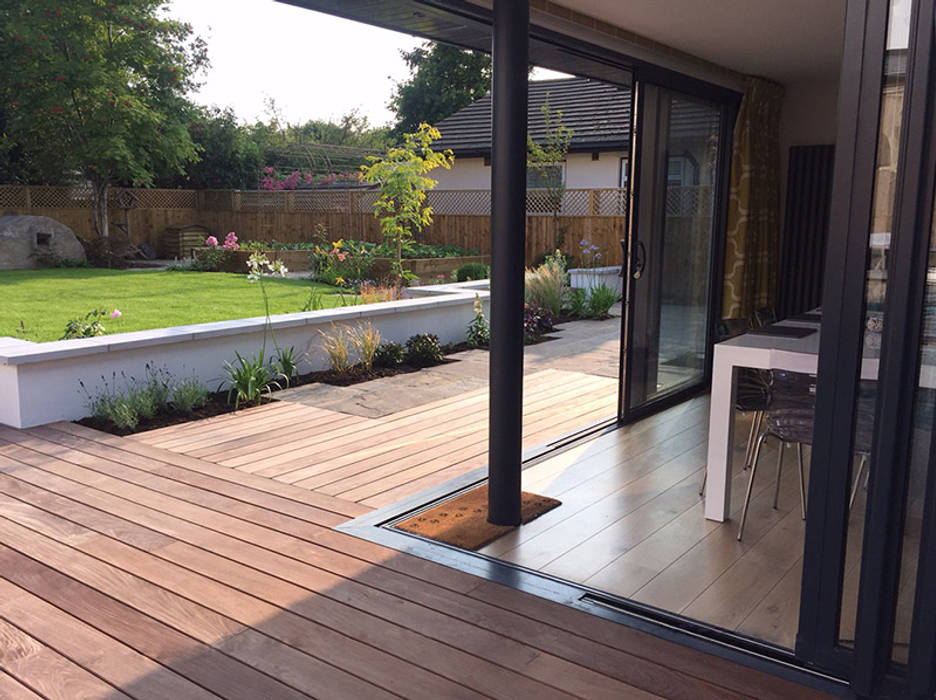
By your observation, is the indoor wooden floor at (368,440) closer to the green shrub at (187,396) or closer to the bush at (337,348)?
the green shrub at (187,396)

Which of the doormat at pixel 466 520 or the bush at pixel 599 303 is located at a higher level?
the bush at pixel 599 303

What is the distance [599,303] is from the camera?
10.0 m

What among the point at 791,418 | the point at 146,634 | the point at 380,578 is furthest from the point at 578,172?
the point at 146,634

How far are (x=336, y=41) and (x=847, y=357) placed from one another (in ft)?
115

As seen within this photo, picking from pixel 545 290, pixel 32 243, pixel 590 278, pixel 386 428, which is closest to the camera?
pixel 386 428

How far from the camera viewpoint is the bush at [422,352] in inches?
280

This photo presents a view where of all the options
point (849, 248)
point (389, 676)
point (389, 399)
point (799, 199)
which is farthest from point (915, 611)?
point (799, 199)

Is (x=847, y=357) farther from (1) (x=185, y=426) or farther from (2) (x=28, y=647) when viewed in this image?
(1) (x=185, y=426)

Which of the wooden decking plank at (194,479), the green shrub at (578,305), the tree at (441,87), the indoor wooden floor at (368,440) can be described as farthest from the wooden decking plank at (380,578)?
the tree at (441,87)

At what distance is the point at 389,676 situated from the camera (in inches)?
92.7

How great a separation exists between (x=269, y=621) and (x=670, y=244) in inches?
154

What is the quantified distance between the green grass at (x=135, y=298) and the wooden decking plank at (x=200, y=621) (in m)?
4.71

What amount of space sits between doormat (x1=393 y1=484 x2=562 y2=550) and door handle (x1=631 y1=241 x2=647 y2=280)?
6.27 ft

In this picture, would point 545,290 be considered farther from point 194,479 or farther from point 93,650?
point 93,650
